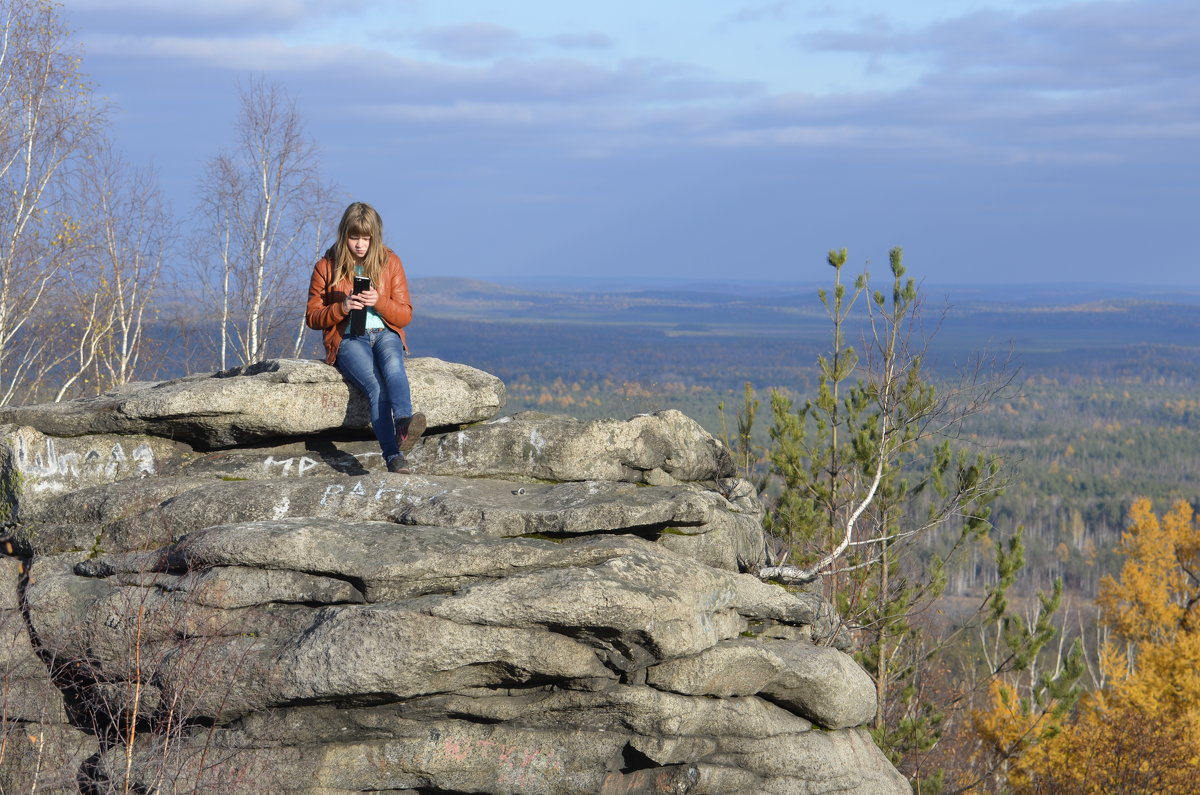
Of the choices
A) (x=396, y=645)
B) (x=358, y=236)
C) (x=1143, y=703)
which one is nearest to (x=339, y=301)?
(x=358, y=236)

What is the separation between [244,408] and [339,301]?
5.24 feet

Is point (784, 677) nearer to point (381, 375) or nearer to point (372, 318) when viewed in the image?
point (381, 375)

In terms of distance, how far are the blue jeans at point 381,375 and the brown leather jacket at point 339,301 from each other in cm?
17

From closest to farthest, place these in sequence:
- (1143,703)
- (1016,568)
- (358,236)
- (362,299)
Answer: (362,299)
(358,236)
(1016,568)
(1143,703)

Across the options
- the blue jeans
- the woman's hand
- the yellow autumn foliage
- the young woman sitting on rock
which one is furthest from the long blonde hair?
the yellow autumn foliage

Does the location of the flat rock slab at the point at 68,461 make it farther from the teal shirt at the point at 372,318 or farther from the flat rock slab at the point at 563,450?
the flat rock slab at the point at 563,450

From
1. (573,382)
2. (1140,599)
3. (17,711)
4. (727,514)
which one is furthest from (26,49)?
(573,382)

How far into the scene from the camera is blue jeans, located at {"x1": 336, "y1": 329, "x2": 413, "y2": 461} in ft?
36.3

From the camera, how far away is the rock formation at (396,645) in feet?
29.5

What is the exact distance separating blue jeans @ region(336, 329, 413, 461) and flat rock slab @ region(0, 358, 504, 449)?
0.44 m

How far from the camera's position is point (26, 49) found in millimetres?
22531

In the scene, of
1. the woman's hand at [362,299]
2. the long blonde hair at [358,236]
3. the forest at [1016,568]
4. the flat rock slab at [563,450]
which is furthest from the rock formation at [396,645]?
the forest at [1016,568]

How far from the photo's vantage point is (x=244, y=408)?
1136 cm

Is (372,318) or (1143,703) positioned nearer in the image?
(372,318)
